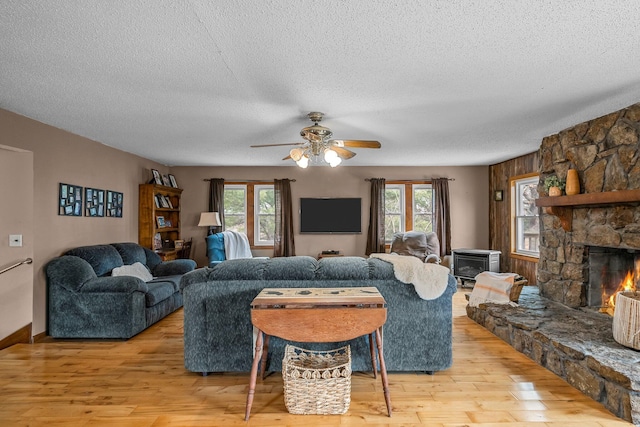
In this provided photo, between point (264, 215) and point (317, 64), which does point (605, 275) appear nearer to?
point (317, 64)

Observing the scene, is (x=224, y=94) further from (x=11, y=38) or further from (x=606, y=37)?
(x=606, y=37)

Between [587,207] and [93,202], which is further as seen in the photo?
[93,202]

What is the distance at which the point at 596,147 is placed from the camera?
3.44 meters

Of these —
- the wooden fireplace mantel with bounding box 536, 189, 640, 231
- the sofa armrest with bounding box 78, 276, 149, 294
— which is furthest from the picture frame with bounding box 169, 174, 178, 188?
the wooden fireplace mantel with bounding box 536, 189, 640, 231

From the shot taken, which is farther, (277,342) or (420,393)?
(277,342)

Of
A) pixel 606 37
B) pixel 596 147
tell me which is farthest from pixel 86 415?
pixel 596 147

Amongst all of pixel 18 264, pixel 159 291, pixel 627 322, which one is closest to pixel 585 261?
pixel 627 322

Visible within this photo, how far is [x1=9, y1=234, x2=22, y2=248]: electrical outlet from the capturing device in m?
3.28

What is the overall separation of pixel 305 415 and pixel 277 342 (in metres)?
0.55

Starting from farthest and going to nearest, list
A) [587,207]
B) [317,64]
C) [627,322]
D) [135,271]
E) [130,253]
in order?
[130,253] → [135,271] → [587,207] → [627,322] → [317,64]

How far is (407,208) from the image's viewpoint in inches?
263

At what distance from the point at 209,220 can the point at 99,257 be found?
2.33 m

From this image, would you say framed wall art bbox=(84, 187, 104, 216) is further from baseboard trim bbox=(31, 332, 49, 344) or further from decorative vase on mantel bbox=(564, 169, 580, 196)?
decorative vase on mantel bbox=(564, 169, 580, 196)

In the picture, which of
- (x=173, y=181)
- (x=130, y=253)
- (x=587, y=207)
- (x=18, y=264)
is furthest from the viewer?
(x=173, y=181)
